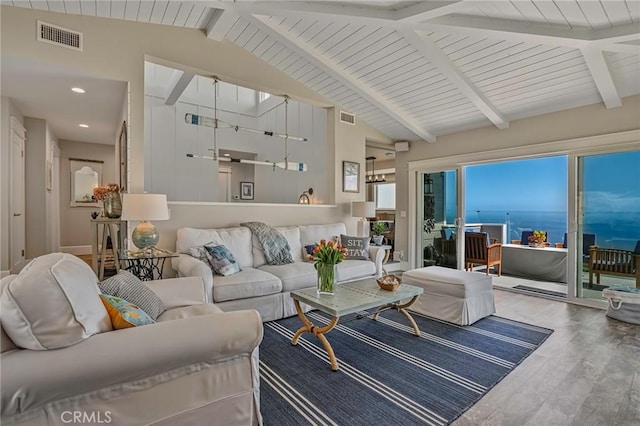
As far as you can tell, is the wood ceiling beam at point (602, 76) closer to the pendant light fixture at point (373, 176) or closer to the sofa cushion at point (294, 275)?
the sofa cushion at point (294, 275)

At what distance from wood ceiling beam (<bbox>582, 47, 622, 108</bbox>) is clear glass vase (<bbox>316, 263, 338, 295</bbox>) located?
10.3ft

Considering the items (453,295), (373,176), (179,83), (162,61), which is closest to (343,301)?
(453,295)

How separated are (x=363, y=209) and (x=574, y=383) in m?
3.57

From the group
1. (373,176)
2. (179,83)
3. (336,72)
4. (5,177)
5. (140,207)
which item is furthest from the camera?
(373,176)

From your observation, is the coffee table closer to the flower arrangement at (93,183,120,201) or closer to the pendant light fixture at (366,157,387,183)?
the flower arrangement at (93,183,120,201)

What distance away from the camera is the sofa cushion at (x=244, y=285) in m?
3.12

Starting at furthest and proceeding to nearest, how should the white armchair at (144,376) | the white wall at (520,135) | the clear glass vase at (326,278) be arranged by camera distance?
the white wall at (520,135) < the clear glass vase at (326,278) < the white armchair at (144,376)

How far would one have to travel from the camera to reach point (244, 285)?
10.6 feet

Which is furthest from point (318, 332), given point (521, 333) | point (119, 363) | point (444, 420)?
point (521, 333)

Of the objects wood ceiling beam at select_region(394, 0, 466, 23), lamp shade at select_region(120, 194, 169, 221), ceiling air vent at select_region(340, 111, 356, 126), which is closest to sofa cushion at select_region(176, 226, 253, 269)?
lamp shade at select_region(120, 194, 169, 221)

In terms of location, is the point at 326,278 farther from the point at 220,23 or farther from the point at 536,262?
the point at 536,262

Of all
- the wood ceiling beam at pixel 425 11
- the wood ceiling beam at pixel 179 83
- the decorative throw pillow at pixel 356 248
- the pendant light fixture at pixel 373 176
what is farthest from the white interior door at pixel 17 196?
the pendant light fixture at pixel 373 176

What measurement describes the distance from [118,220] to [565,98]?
18.5 feet

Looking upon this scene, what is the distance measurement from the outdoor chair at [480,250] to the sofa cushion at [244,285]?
3687 millimetres
